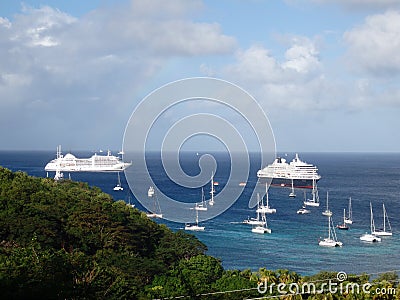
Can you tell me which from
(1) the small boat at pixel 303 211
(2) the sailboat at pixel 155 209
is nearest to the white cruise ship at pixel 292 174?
(1) the small boat at pixel 303 211

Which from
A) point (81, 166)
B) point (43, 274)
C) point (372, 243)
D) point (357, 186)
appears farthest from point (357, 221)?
point (81, 166)

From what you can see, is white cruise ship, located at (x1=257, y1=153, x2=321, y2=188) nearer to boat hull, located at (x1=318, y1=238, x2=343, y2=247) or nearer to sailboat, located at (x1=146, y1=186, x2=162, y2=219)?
sailboat, located at (x1=146, y1=186, x2=162, y2=219)

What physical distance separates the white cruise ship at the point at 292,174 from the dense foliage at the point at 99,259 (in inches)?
1094

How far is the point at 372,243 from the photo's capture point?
19.8 metres

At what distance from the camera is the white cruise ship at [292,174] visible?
129 feet

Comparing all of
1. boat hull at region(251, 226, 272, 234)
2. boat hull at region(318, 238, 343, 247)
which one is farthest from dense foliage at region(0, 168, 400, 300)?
boat hull at region(251, 226, 272, 234)

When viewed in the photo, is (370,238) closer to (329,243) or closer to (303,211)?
(329,243)

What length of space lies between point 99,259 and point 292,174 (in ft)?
106

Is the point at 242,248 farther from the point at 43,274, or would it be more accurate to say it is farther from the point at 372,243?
the point at 43,274

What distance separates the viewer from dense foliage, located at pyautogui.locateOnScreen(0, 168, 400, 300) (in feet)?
20.2

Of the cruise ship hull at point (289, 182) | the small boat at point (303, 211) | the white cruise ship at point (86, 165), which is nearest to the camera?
the small boat at point (303, 211)

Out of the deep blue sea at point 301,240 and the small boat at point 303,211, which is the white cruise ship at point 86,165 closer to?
the deep blue sea at point 301,240

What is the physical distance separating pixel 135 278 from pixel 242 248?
36.3ft

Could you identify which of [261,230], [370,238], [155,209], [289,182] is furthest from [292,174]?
[370,238]
